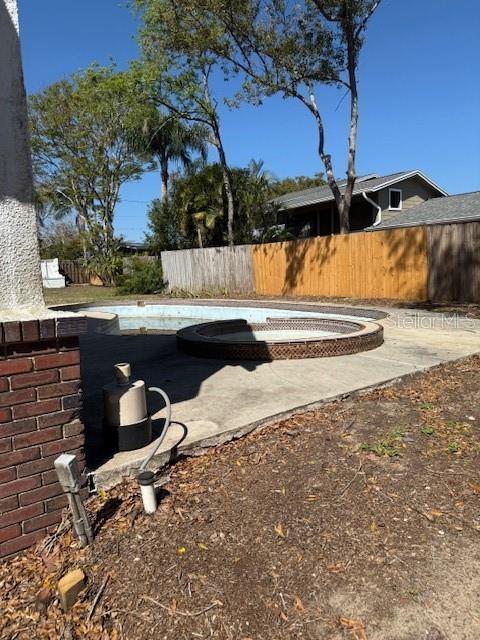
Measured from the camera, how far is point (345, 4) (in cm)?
1398

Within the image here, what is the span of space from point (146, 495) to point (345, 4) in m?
16.2

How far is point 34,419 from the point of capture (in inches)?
90.2

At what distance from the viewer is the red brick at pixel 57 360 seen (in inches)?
90.0

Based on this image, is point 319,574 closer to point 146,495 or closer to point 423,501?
point 423,501

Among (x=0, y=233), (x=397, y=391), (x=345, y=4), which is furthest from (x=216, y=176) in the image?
(x=0, y=233)

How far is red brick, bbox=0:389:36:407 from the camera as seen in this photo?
86.7 inches

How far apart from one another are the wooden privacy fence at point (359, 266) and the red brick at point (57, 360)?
426 inches

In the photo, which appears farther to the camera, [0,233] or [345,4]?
[345,4]

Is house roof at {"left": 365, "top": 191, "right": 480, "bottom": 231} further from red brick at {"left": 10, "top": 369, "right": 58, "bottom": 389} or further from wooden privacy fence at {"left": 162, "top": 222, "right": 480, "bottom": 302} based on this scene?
red brick at {"left": 10, "top": 369, "right": 58, "bottom": 389}

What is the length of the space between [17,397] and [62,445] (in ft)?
1.18

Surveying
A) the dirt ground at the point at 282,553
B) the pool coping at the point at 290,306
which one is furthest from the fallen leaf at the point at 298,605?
the pool coping at the point at 290,306

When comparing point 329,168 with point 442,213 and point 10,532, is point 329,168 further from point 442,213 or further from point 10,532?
point 10,532

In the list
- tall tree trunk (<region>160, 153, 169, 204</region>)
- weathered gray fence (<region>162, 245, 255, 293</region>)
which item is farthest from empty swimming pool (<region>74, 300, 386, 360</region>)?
tall tree trunk (<region>160, 153, 169, 204</region>)

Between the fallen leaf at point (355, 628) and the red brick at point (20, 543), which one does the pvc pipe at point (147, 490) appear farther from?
the fallen leaf at point (355, 628)
